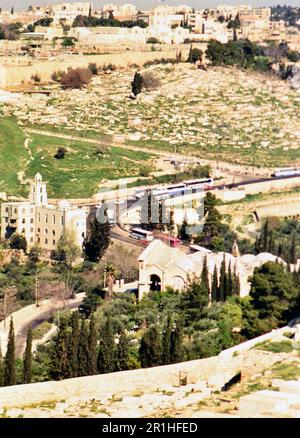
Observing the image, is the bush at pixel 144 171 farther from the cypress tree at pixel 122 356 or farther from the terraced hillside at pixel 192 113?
the cypress tree at pixel 122 356

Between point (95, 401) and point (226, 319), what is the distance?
7.11 meters

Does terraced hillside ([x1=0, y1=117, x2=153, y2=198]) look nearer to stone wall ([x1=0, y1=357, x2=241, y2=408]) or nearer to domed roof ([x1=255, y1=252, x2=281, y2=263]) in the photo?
domed roof ([x1=255, y1=252, x2=281, y2=263])

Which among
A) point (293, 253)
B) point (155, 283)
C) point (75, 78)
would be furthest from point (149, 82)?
point (155, 283)

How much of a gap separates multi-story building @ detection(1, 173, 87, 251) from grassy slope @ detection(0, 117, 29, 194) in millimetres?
4168

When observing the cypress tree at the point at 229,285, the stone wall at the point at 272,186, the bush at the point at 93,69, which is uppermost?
the cypress tree at the point at 229,285

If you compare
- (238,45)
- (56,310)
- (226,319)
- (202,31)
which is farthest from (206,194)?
(202,31)

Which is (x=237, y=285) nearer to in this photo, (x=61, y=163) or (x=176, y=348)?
(x=176, y=348)

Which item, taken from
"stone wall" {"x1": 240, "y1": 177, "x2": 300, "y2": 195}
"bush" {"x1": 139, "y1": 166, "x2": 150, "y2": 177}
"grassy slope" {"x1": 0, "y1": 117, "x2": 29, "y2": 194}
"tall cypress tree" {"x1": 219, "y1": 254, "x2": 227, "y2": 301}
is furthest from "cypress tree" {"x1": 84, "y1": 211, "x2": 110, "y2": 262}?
"stone wall" {"x1": 240, "y1": 177, "x2": 300, "y2": 195}

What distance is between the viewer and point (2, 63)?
72.6 m

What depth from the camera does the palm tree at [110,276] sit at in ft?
129

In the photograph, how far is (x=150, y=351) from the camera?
3138cm

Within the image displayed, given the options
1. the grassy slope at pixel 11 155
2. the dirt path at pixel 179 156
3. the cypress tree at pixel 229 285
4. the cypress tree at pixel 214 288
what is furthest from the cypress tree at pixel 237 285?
the dirt path at pixel 179 156

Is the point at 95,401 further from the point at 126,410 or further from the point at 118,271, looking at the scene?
the point at 118,271

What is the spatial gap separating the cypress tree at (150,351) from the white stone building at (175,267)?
6.30 m
